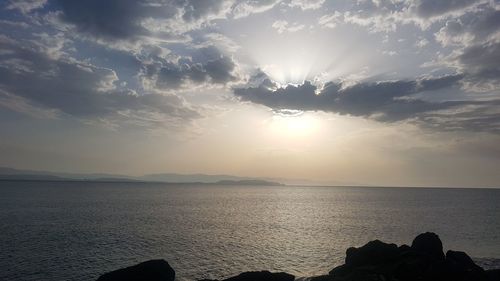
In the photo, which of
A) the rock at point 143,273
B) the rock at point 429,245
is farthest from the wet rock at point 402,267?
the rock at point 143,273

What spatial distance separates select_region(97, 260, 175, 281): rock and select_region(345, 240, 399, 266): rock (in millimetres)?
17758

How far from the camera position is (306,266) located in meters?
Result: 44.7

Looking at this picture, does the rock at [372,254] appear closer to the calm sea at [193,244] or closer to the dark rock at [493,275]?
the calm sea at [193,244]

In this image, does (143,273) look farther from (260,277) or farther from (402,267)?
(402,267)

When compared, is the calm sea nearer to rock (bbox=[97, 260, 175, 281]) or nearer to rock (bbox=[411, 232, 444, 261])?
rock (bbox=[97, 260, 175, 281])

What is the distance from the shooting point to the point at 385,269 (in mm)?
33125

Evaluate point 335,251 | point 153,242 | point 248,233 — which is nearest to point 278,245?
point 335,251

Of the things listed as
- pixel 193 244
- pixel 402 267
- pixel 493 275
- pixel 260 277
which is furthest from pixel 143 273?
pixel 493 275

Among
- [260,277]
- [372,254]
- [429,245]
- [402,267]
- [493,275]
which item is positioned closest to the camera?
[493,275]

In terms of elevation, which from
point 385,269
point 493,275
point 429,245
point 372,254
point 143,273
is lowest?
point 143,273

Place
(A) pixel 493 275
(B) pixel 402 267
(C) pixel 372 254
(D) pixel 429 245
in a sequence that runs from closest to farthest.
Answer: (A) pixel 493 275, (B) pixel 402 267, (C) pixel 372 254, (D) pixel 429 245

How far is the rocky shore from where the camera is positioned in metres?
30.5

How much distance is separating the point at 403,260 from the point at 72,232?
5598 cm

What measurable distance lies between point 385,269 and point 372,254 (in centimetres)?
480
